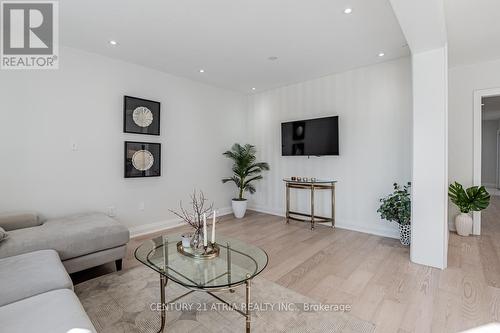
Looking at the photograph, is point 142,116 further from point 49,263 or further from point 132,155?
point 49,263

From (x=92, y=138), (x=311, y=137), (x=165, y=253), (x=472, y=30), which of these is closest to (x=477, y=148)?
(x=472, y=30)

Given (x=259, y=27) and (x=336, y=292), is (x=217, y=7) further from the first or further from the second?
(x=336, y=292)

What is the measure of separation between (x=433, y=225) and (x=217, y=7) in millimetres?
→ 3061

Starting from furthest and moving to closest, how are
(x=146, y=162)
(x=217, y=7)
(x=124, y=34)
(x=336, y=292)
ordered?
(x=146, y=162)
(x=124, y=34)
(x=217, y=7)
(x=336, y=292)

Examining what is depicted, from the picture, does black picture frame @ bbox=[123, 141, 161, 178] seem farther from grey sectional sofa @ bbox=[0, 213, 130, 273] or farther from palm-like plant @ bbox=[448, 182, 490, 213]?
palm-like plant @ bbox=[448, 182, 490, 213]

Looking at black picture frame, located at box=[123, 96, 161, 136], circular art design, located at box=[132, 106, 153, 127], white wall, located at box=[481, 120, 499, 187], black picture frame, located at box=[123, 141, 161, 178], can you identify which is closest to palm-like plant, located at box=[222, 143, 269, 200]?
black picture frame, located at box=[123, 141, 161, 178]

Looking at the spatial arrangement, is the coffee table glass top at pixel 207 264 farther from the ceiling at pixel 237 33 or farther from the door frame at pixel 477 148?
the door frame at pixel 477 148

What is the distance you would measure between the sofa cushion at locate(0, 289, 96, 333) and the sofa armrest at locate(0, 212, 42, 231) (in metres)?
1.66

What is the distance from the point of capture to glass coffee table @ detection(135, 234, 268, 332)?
1488 mm

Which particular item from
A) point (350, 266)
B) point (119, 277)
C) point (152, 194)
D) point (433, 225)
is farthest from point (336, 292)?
point (152, 194)

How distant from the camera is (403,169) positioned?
345 centimetres

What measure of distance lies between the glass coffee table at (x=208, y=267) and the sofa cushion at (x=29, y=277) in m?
0.48

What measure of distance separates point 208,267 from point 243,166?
3147 mm

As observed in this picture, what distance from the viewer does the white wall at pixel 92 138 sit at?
2.76 m
